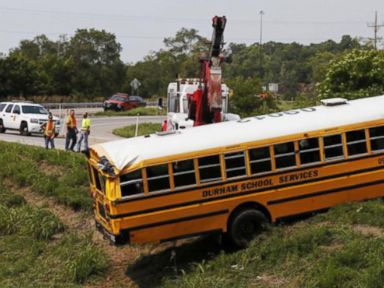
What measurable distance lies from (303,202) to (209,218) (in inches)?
73.2

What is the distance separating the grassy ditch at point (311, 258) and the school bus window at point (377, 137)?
1.09 meters

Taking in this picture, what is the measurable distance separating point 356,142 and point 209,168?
2.97 m

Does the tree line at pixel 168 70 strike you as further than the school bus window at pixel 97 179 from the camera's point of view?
Yes

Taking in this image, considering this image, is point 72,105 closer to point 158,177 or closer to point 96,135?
point 96,135

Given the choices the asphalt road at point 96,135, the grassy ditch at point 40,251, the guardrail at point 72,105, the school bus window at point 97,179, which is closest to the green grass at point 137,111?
the asphalt road at point 96,135

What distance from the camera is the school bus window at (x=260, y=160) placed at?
1244 cm

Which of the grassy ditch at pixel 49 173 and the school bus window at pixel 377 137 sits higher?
the school bus window at pixel 377 137

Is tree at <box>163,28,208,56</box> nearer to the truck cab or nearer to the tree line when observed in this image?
the tree line

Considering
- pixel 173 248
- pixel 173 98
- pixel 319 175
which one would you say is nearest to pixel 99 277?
pixel 173 248

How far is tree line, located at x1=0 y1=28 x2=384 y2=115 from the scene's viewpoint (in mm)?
30594

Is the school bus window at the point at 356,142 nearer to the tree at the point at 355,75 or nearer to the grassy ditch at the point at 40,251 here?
the grassy ditch at the point at 40,251

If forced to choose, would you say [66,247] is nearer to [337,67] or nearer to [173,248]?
[173,248]

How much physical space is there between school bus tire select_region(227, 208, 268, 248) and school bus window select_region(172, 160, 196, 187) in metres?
1.11

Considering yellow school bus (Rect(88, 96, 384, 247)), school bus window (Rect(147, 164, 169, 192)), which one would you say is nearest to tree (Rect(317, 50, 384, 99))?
yellow school bus (Rect(88, 96, 384, 247))
